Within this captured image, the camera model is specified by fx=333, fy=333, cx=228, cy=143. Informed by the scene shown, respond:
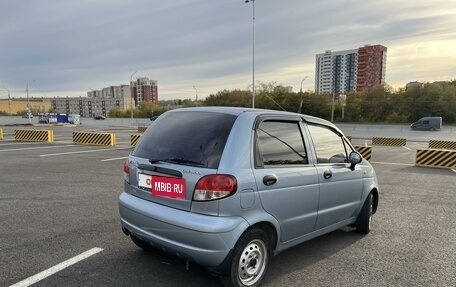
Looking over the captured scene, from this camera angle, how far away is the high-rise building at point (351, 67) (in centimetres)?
8138

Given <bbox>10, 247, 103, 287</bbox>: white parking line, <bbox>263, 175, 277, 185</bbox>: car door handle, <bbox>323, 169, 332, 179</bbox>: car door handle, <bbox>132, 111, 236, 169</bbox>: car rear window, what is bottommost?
<bbox>10, 247, 103, 287</bbox>: white parking line

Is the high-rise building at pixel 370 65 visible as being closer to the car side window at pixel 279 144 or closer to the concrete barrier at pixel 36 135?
the concrete barrier at pixel 36 135

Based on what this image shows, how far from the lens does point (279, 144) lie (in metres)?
3.41

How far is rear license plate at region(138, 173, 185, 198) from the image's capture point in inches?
117

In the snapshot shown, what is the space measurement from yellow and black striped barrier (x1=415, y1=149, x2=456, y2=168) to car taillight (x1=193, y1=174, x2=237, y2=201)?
1306cm

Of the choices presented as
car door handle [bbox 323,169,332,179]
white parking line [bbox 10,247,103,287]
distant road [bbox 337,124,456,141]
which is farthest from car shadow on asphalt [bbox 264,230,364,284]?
distant road [bbox 337,124,456,141]

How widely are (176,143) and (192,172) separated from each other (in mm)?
460

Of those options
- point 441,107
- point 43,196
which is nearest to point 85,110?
point 441,107

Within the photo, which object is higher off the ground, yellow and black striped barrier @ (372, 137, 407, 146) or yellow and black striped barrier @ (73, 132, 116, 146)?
yellow and black striped barrier @ (73, 132, 116, 146)

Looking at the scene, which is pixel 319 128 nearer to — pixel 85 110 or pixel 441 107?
pixel 441 107

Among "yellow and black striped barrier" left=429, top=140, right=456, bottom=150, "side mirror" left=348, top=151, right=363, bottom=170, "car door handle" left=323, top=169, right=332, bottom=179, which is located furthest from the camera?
"yellow and black striped barrier" left=429, top=140, right=456, bottom=150

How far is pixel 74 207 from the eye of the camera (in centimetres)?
579

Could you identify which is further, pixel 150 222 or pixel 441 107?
pixel 441 107

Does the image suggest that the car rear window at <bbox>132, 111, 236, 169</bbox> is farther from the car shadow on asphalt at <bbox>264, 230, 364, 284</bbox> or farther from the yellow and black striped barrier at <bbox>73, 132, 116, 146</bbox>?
the yellow and black striped barrier at <bbox>73, 132, 116, 146</bbox>
